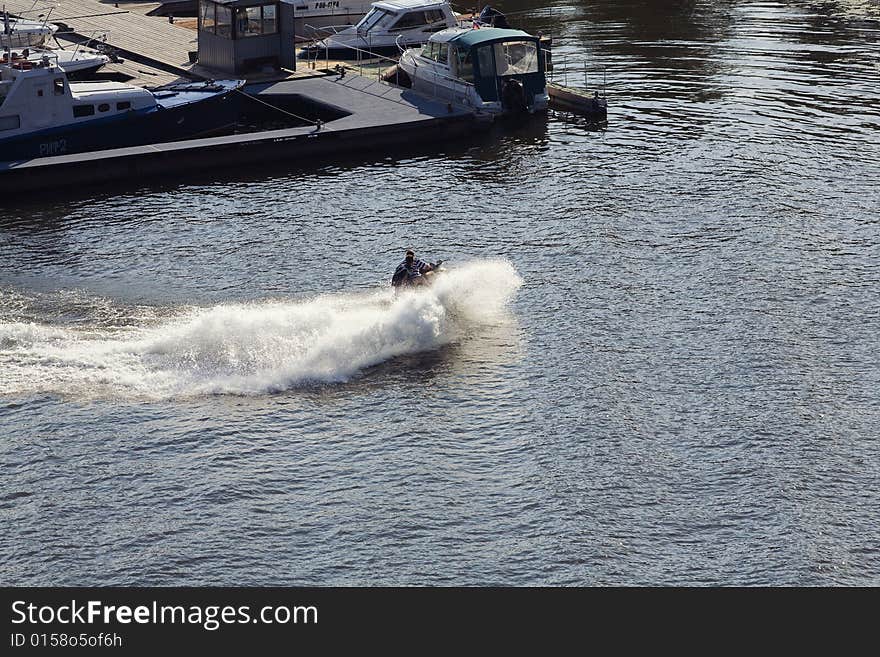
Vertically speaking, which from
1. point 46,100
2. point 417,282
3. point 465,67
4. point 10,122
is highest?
point 465,67

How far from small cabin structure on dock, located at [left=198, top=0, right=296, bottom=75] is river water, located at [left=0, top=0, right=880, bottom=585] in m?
10.2

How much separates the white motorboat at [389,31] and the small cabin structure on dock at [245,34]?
4.02 metres

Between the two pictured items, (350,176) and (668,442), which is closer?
(668,442)

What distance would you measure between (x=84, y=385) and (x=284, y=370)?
457 cm

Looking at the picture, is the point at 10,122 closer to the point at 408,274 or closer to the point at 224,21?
the point at 224,21

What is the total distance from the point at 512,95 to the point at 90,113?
16527mm

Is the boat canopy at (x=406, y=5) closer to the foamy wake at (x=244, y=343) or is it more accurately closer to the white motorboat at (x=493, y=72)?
the white motorboat at (x=493, y=72)

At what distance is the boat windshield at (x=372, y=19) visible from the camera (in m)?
59.7

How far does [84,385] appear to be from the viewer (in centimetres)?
2831

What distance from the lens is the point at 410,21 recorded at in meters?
59.3

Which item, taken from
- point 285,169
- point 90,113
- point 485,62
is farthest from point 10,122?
point 485,62

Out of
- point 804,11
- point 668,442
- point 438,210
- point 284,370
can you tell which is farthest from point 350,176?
point 804,11

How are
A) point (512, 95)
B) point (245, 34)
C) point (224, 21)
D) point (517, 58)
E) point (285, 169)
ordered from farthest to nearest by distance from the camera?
point (245, 34)
point (224, 21)
point (517, 58)
point (512, 95)
point (285, 169)
